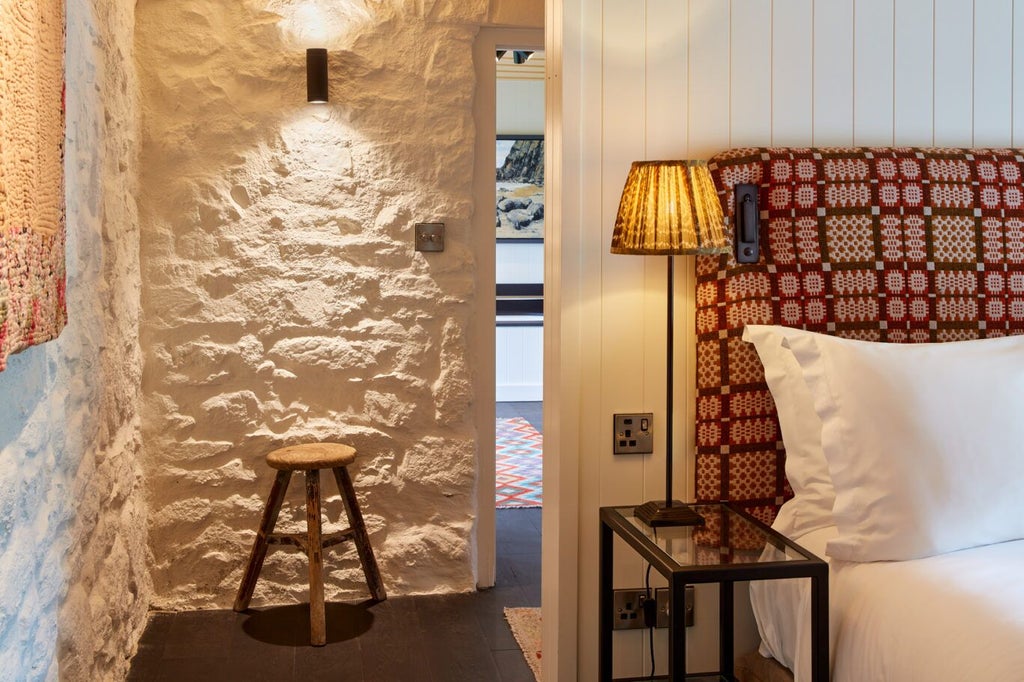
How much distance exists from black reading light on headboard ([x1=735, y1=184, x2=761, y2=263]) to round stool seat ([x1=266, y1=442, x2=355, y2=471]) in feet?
5.61

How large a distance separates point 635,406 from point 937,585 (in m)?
0.83

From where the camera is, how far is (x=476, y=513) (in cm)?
394

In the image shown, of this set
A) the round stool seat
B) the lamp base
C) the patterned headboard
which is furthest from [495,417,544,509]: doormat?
the lamp base

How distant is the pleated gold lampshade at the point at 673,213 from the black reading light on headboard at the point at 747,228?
31 centimetres

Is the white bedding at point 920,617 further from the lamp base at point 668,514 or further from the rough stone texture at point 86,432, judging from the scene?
the rough stone texture at point 86,432

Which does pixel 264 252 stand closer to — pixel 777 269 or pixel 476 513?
pixel 476 513

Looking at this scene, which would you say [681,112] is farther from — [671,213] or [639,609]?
[639,609]

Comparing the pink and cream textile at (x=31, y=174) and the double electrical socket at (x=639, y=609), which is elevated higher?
the pink and cream textile at (x=31, y=174)

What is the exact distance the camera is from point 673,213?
A: 2057mm

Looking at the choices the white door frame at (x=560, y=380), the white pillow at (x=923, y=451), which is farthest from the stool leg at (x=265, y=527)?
the white pillow at (x=923, y=451)

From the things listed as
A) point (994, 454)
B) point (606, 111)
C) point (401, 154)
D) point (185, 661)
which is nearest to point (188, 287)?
point (401, 154)

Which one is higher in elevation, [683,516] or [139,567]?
[683,516]

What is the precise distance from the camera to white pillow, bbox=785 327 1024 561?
6.43ft

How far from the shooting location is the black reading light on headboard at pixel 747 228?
238cm
